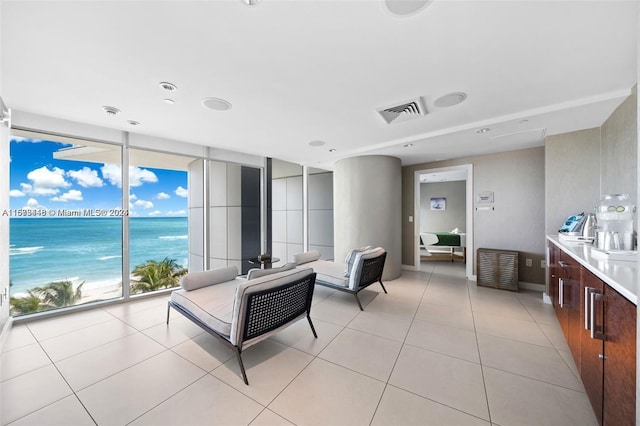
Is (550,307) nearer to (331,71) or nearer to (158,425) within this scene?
(331,71)

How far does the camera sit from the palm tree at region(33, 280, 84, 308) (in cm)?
337

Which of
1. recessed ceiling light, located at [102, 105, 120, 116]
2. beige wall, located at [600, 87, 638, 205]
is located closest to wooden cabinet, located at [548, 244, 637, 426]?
beige wall, located at [600, 87, 638, 205]

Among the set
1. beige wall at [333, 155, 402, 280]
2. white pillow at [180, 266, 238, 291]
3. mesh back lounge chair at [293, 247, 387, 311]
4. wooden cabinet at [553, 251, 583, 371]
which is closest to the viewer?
wooden cabinet at [553, 251, 583, 371]

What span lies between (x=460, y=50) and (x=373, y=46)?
682mm

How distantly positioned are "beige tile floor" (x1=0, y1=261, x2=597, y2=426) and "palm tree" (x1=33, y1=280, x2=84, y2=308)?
21.0 inches

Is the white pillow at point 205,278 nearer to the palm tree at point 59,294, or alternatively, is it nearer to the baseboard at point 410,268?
the palm tree at point 59,294

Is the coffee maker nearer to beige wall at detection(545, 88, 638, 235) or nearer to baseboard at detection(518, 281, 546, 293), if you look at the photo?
beige wall at detection(545, 88, 638, 235)

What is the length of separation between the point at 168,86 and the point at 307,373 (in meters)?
3.02

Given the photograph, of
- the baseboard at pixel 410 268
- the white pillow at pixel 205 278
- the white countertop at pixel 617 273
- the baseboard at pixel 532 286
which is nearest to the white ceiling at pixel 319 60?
the white countertop at pixel 617 273

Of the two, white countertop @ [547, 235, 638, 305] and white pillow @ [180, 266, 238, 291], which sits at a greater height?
white countertop @ [547, 235, 638, 305]

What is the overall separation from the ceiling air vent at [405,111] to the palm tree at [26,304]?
539 cm

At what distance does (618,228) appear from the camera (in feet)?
6.75

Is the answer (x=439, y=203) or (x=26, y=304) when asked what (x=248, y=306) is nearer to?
(x=26, y=304)

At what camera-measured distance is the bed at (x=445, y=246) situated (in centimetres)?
666
